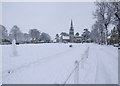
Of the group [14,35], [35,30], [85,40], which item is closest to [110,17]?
[14,35]

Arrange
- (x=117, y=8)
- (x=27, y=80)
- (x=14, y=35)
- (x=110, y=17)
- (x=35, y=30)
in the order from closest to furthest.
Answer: (x=27, y=80)
(x=117, y=8)
(x=110, y=17)
(x=14, y=35)
(x=35, y=30)

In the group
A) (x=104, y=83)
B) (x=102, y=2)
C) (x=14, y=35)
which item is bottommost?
(x=104, y=83)

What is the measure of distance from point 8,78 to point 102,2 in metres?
32.9

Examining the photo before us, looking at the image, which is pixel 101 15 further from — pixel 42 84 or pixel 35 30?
pixel 35 30

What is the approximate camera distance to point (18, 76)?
6262mm

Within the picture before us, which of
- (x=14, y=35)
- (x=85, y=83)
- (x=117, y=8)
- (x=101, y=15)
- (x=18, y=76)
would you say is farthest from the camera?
(x=14, y=35)

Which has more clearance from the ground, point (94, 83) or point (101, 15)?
point (101, 15)

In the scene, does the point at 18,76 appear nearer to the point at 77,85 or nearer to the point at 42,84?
the point at 42,84

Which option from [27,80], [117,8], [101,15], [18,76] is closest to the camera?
[27,80]

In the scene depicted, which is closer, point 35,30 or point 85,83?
point 85,83

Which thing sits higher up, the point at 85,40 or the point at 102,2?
the point at 102,2

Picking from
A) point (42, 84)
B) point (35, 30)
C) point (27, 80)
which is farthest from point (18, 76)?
point (35, 30)

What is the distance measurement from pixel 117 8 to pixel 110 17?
4972 mm

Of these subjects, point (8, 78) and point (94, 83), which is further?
point (8, 78)
